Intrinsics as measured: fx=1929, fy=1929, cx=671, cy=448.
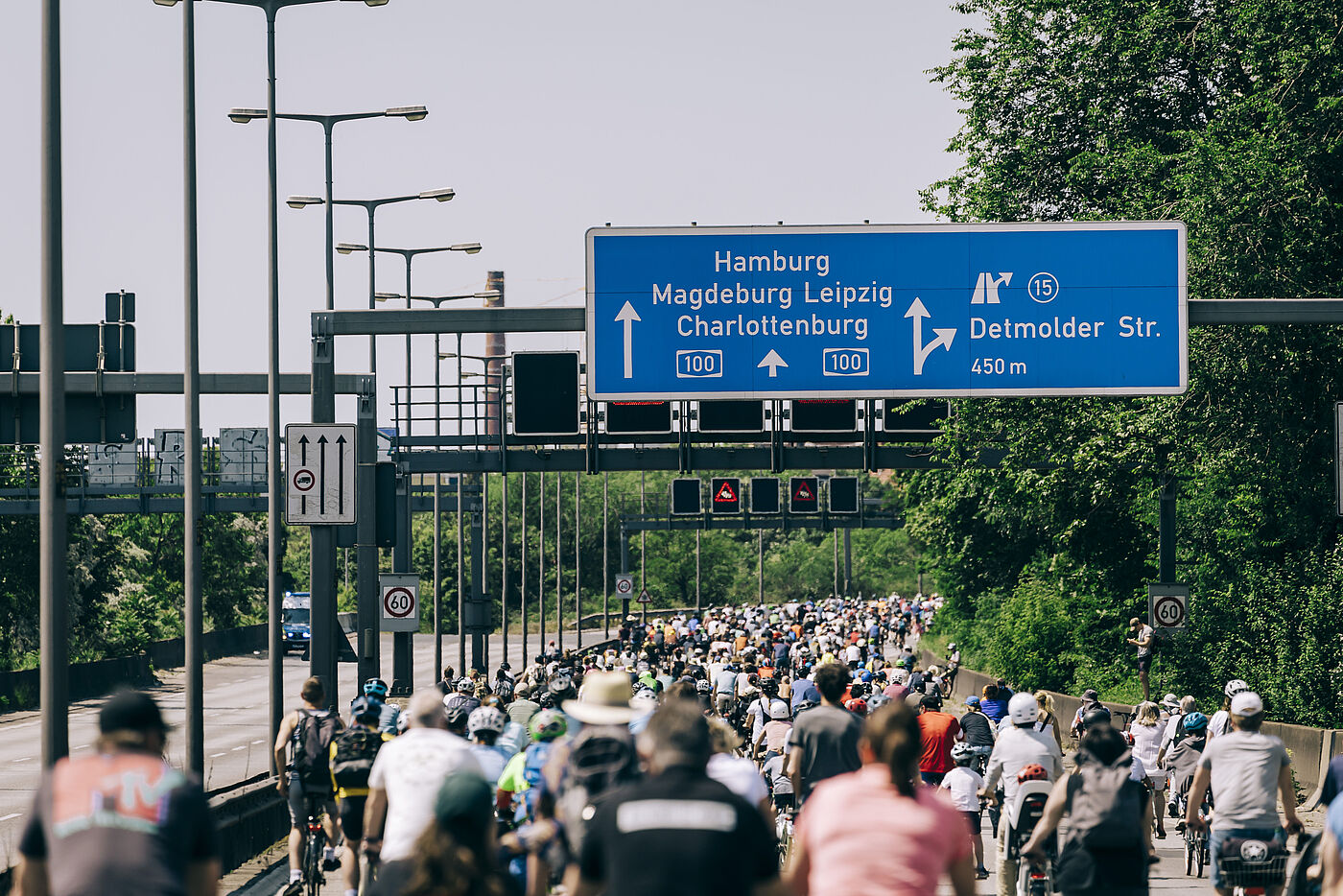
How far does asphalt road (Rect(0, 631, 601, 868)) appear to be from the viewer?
2934 cm

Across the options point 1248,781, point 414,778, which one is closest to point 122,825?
point 414,778

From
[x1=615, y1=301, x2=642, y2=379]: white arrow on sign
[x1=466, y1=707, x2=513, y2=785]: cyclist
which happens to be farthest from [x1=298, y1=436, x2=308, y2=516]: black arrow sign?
[x1=466, y1=707, x2=513, y2=785]: cyclist

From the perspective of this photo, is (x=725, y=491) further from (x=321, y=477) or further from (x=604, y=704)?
(x=604, y=704)

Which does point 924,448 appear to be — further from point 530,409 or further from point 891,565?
point 891,565

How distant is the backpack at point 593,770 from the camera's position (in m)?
8.25

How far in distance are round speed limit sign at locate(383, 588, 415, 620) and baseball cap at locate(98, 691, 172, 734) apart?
2197 cm

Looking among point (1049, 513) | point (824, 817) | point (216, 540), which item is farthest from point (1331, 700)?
point (216, 540)

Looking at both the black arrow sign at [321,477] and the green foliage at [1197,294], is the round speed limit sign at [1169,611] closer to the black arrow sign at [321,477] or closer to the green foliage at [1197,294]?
the green foliage at [1197,294]

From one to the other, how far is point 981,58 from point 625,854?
32.0 m

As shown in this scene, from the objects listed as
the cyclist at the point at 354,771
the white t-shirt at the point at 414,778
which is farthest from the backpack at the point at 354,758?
the white t-shirt at the point at 414,778

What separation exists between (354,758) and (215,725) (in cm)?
3549

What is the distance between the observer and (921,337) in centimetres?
Result: 1769

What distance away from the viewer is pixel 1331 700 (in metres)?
25.8

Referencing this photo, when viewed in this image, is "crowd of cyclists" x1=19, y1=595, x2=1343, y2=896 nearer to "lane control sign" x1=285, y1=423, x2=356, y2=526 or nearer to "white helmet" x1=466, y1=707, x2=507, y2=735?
"white helmet" x1=466, y1=707, x2=507, y2=735
